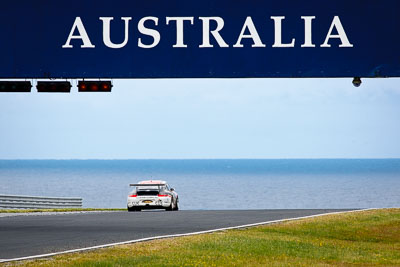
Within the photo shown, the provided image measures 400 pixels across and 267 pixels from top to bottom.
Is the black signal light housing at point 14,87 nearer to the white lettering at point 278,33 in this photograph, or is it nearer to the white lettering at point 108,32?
the white lettering at point 108,32

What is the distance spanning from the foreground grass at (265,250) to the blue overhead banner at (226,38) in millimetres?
4391

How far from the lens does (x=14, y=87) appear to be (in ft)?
69.1

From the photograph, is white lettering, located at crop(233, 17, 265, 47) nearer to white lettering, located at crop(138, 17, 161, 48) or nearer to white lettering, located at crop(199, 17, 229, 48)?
white lettering, located at crop(199, 17, 229, 48)

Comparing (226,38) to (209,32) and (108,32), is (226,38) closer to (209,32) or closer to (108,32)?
(209,32)

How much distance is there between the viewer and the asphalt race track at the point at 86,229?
18.3 meters

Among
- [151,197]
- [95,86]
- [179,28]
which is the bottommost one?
[151,197]

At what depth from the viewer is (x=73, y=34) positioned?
67.3 ft

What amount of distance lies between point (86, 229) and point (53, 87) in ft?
15.2

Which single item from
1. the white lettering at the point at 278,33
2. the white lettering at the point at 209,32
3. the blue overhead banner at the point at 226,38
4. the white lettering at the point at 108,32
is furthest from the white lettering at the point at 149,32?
the white lettering at the point at 278,33

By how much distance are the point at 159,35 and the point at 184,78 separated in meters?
1.31

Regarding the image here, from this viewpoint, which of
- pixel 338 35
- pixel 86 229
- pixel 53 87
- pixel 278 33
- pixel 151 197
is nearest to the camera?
pixel 338 35

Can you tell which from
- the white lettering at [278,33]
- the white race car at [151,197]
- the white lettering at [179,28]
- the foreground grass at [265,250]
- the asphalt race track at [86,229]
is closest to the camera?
the foreground grass at [265,250]

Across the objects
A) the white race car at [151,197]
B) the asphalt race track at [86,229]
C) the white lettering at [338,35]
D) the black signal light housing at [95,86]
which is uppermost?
the white lettering at [338,35]

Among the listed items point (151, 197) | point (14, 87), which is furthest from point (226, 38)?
point (151, 197)
